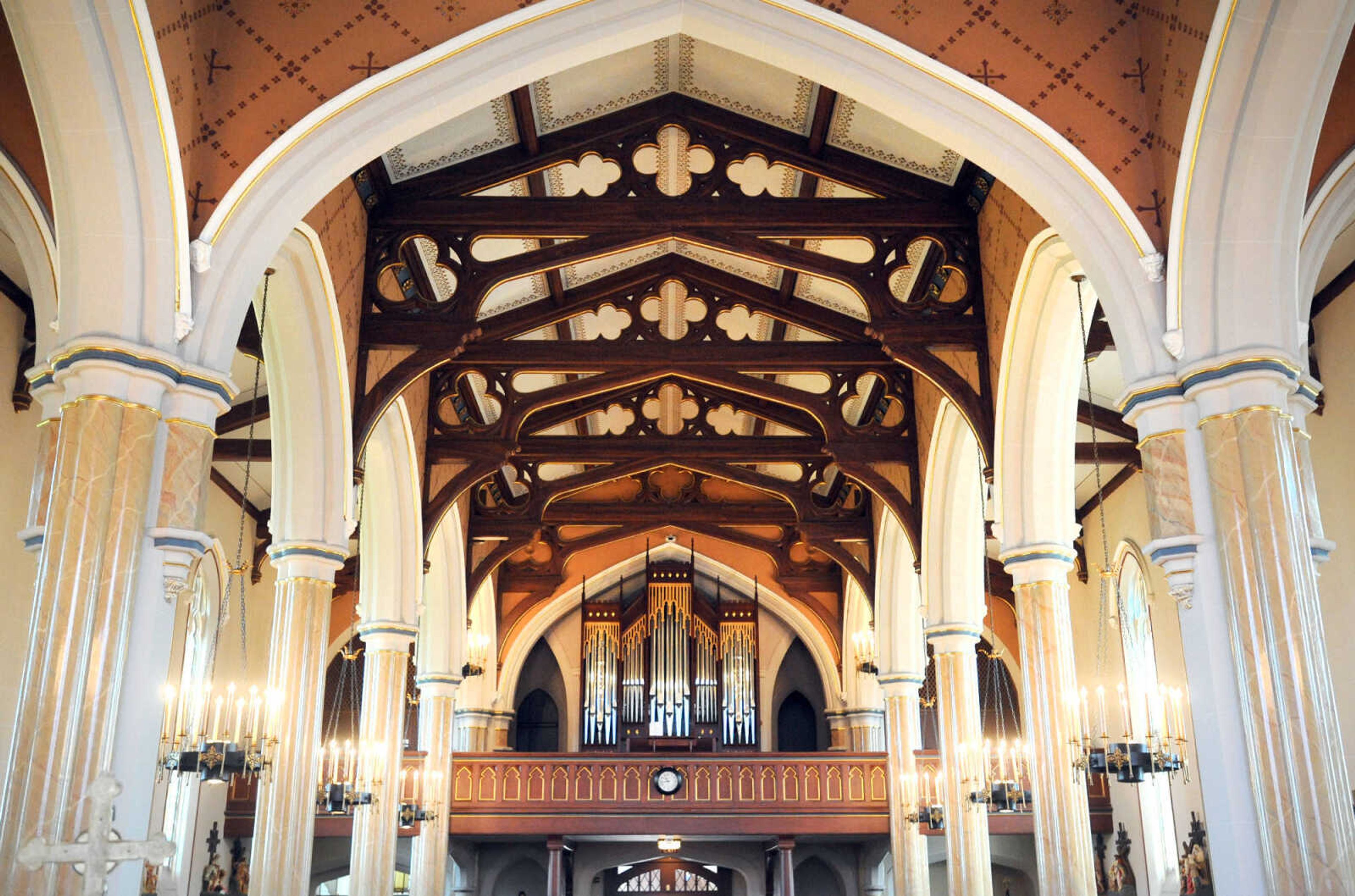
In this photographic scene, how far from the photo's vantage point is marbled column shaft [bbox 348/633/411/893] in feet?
40.3

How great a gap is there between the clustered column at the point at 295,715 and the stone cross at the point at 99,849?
3724 millimetres

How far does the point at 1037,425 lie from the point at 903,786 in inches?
289

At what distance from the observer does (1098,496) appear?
15227 millimetres

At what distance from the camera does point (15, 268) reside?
10.8 meters

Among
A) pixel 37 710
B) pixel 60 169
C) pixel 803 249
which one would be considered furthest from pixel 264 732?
pixel 803 249

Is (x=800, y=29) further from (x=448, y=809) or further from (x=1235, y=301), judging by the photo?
(x=448, y=809)

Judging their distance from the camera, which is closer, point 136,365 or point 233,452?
point 136,365

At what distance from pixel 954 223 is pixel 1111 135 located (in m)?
3.33

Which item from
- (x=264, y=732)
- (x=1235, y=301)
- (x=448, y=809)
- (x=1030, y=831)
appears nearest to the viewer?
(x=1235, y=301)

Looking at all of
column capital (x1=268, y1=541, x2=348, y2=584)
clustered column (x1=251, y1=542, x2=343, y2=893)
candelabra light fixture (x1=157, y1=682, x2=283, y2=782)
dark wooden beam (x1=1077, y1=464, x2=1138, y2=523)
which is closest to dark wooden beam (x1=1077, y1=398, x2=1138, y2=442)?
dark wooden beam (x1=1077, y1=464, x2=1138, y2=523)

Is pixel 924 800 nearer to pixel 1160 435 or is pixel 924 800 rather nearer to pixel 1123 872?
pixel 1123 872

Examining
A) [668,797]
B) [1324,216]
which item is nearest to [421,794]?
[668,797]

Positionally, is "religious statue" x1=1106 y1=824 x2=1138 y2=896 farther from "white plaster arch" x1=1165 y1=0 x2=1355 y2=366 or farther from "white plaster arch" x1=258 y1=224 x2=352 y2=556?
"white plaster arch" x1=1165 y1=0 x2=1355 y2=366

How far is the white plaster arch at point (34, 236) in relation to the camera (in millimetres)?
7660
